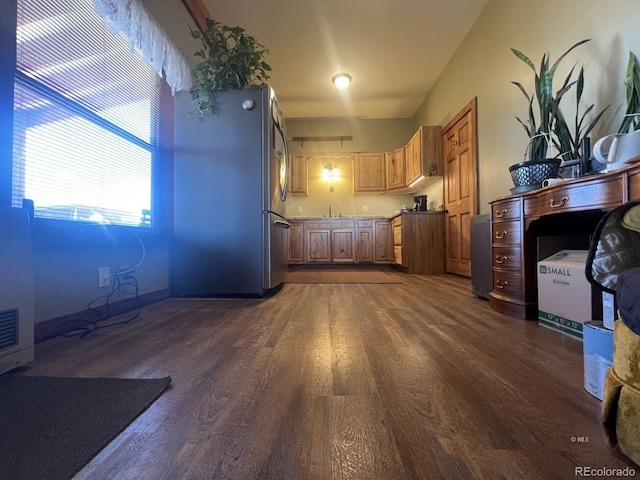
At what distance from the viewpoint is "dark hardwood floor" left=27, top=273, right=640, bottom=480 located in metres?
0.53

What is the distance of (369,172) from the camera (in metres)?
5.18

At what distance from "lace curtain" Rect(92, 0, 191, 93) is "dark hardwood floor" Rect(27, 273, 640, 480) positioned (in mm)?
1759

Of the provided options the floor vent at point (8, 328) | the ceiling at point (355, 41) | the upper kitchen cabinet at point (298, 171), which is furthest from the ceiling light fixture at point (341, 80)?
the floor vent at point (8, 328)

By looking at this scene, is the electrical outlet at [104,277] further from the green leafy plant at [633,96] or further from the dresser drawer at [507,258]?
the green leafy plant at [633,96]

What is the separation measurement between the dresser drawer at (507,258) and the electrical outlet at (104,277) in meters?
2.35

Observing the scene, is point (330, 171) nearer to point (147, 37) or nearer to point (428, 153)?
point (428, 153)

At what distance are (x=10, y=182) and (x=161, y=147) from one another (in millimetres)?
1215

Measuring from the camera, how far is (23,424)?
2.11 ft

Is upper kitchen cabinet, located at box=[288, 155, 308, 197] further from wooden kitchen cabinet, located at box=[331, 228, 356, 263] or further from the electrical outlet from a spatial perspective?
the electrical outlet

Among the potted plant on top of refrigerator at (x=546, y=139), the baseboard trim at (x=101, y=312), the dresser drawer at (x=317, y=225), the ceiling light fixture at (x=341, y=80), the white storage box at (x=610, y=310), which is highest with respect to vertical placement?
the ceiling light fixture at (x=341, y=80)

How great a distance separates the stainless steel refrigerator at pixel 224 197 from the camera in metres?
2.18

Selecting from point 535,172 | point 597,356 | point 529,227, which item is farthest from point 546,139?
point 597,356

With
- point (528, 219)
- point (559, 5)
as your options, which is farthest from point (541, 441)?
point (559, 5)

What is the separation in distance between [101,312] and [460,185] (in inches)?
142
